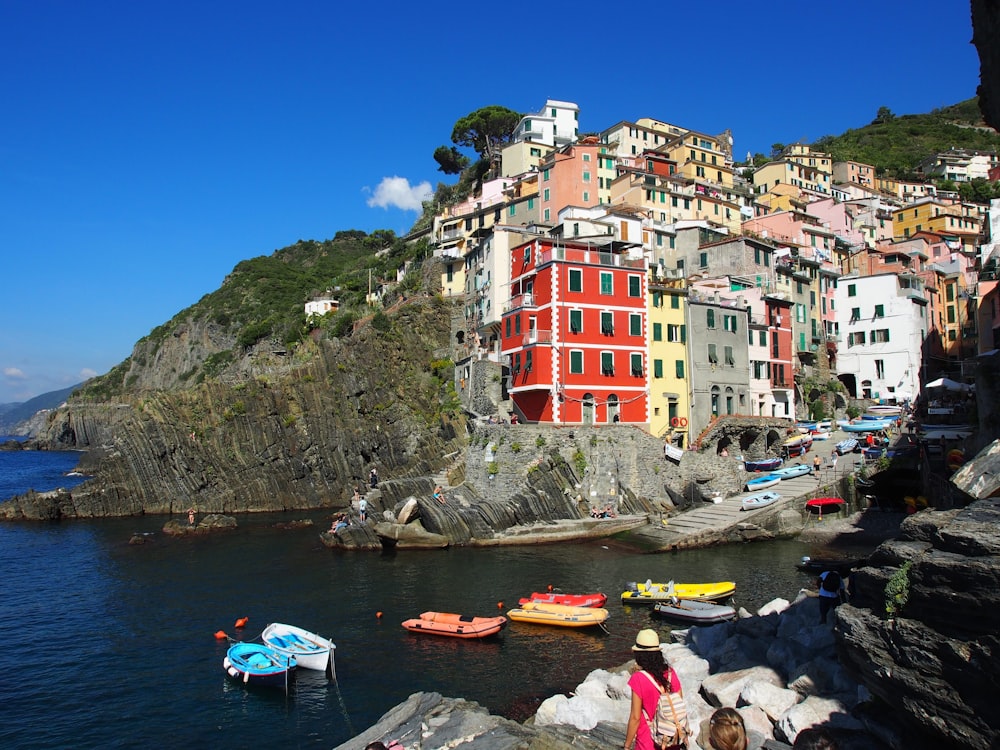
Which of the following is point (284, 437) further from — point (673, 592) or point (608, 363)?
point (673, 592)

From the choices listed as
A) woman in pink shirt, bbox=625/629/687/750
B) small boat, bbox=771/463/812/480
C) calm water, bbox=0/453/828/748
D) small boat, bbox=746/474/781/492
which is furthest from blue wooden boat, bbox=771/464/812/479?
woman in pink shirt, bbox=625/629/687/750

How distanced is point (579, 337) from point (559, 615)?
25.1 meters

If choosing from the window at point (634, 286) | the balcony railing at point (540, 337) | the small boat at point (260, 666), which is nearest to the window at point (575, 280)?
the balcony railing at point (540, 337)

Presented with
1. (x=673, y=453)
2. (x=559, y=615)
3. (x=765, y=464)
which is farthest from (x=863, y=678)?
(x=765, y=464)

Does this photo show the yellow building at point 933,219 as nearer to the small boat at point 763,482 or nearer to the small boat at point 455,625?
the small boat at point 763,482

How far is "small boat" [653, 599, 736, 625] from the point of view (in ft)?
87.4

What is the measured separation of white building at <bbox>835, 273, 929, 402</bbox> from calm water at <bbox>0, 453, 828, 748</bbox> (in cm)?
3260

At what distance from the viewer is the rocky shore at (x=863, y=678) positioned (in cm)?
912

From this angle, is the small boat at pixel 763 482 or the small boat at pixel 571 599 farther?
the small boat at pixel 763 482

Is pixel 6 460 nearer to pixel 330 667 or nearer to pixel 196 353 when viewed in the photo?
pixel 196 353

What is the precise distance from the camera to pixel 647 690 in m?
8.76

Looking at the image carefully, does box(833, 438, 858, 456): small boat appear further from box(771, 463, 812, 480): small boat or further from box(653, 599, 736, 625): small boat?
box(653, 599, 736, 625): small boat

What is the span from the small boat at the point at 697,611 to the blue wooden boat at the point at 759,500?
16408 millimetres

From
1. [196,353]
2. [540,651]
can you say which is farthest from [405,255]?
[540,651]
